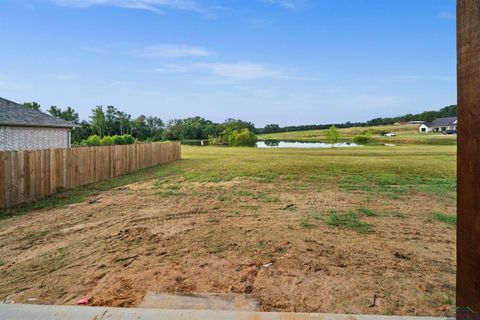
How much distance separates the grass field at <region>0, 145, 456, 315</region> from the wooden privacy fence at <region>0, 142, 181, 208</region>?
24.0 inches

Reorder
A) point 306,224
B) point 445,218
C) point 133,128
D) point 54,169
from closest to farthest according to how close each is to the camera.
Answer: point 306,224
point 445,218
point 54,169
point 133,128

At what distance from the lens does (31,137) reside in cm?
1444

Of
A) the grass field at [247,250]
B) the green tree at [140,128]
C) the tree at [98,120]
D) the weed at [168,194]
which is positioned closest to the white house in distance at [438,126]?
the green tree at [140,128]

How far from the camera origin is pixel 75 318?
134 centimetres

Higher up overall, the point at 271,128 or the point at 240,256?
the point at 271,128

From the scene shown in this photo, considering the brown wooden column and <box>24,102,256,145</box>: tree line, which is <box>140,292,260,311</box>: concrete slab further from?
<box>24,102,256,145</box>: tree line

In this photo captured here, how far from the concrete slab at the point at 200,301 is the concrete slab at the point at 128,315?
3.82 feet

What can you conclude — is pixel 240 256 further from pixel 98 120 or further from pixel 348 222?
pixel 98 120

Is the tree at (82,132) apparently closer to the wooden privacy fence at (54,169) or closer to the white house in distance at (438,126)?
the wooden privacy fence at (54,169)

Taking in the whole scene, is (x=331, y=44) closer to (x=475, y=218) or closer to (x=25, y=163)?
(x=25, y=163)

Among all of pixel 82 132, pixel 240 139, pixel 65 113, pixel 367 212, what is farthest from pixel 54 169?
pixel 65 113

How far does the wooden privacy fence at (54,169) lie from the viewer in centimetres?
711

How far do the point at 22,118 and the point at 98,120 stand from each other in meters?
42.0

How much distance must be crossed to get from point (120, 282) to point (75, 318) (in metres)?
1.85
